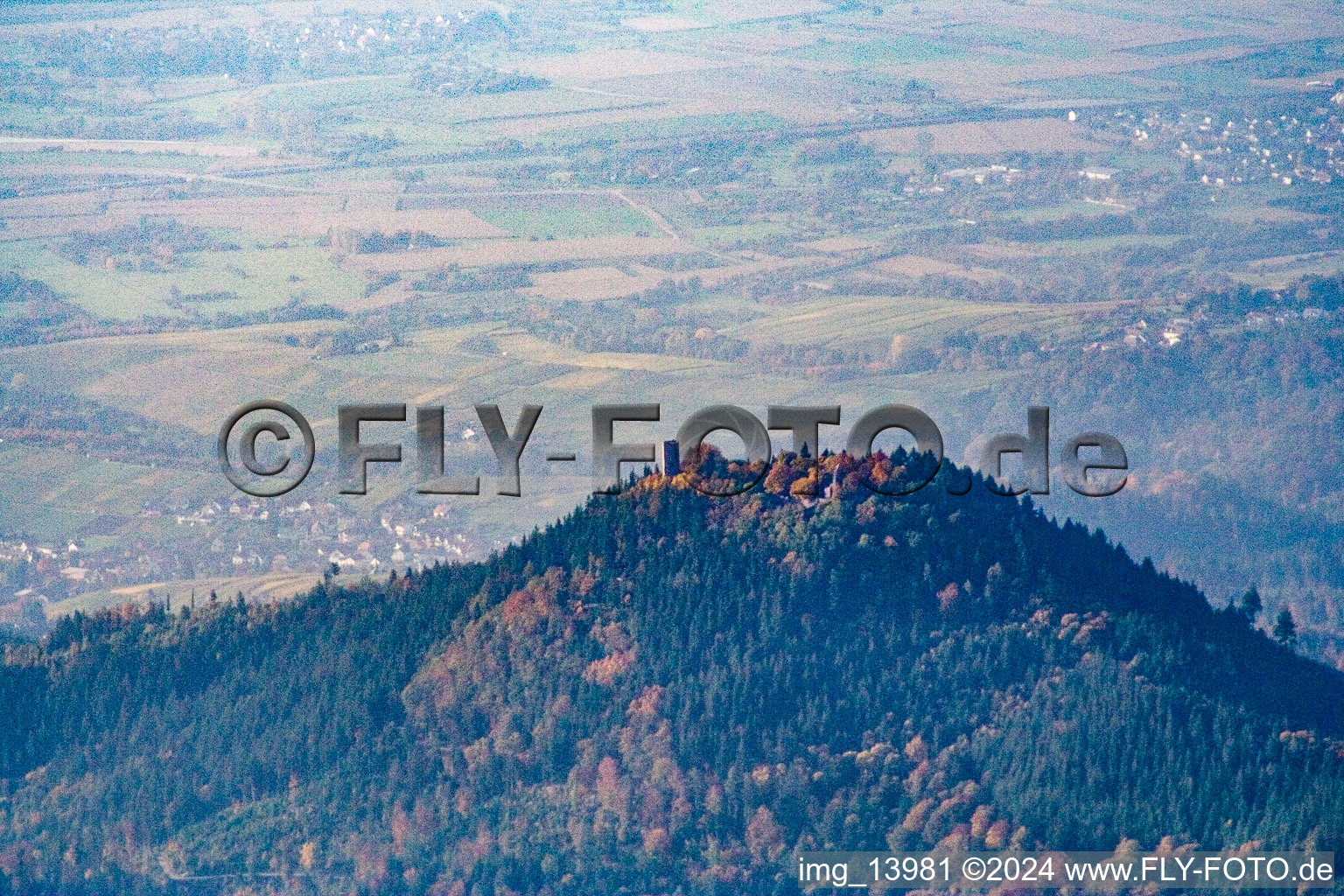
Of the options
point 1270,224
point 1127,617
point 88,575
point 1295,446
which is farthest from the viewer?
point 1270,224

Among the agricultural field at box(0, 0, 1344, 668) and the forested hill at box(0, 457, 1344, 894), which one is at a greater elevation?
the agricultural field at box(0, 0, 1344, 668)

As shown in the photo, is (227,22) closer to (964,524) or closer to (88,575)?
(88,575)

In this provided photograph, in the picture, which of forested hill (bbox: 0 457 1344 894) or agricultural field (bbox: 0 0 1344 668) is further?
agricultural field (bbox: 0 0 1344 668)

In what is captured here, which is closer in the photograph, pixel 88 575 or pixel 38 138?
pixel 88 575

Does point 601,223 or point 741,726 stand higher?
point 601,223

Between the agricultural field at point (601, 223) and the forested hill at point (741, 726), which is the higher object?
the agricultural field at point (601, 223)

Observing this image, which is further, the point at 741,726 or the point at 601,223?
the point at 601,223

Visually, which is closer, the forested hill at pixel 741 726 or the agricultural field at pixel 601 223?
the forested hill at pixel 741 726

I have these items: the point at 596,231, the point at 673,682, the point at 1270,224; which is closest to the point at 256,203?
the point at 596,231
